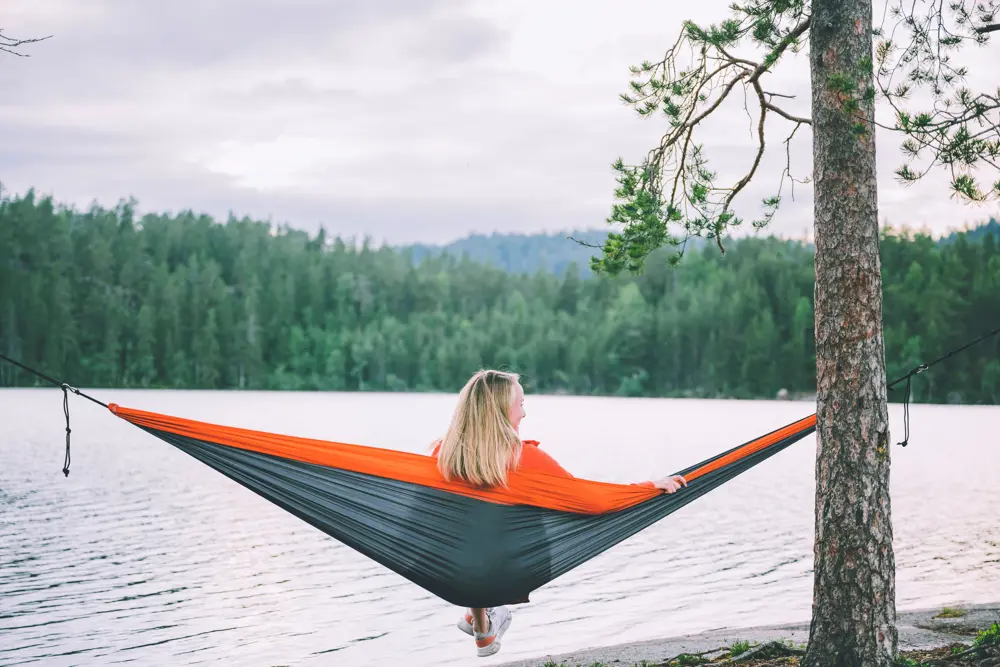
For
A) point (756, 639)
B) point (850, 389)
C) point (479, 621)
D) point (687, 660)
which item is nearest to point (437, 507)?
point (479, 621)

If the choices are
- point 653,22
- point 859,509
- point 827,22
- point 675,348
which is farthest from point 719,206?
point 675,348

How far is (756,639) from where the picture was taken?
5.27 meters

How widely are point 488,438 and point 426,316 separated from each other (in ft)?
299

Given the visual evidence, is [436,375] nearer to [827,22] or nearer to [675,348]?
[675,348]

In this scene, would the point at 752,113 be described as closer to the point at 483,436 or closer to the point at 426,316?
the point at 483,436

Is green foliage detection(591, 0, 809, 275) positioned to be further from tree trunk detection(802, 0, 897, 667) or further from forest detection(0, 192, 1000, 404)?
forest detection(0, 192, 1000, 404)

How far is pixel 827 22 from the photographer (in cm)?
379

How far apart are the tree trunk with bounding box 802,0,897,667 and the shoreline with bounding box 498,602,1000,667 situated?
1.34 m

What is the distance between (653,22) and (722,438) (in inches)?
909

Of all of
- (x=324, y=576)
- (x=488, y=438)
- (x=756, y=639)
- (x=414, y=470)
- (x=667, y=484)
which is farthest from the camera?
(x=324, y=576)

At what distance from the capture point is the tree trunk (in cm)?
364

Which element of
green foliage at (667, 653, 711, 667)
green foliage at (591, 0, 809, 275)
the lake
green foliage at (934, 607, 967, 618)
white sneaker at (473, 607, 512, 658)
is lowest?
the lake

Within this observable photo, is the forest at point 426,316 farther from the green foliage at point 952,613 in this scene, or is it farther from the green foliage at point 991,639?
the green foliage at point 991,639

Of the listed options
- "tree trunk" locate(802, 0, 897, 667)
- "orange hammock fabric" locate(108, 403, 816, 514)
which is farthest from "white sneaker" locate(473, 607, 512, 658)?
"tree trunk" locate(802, 0, 897, 667)
